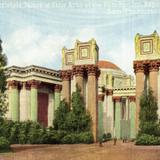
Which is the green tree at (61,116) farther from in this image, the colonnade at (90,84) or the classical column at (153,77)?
the classical column at (153,77)

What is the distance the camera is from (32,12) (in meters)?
23.7

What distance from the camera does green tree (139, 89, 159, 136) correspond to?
35594mm

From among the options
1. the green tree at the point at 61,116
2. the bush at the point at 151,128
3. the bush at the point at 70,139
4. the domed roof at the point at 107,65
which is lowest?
the bush at the point at 70,139

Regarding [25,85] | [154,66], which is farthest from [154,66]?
[25,85]

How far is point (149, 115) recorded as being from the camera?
3594 cm

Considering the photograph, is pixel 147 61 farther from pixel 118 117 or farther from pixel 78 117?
pixel 118 117

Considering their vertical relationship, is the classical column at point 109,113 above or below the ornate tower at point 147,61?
below

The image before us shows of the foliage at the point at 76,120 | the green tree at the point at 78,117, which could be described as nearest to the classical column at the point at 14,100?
the foliage at the point at 76,120

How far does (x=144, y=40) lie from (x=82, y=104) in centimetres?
799

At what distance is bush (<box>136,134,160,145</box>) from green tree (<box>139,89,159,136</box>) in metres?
0.76

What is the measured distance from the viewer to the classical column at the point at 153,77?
3744cm

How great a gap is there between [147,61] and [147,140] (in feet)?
24.0

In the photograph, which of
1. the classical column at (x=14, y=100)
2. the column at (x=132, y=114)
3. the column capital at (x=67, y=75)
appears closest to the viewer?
the column capital at (x=67, y=75)

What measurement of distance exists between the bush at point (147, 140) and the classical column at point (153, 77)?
4.17 meters
